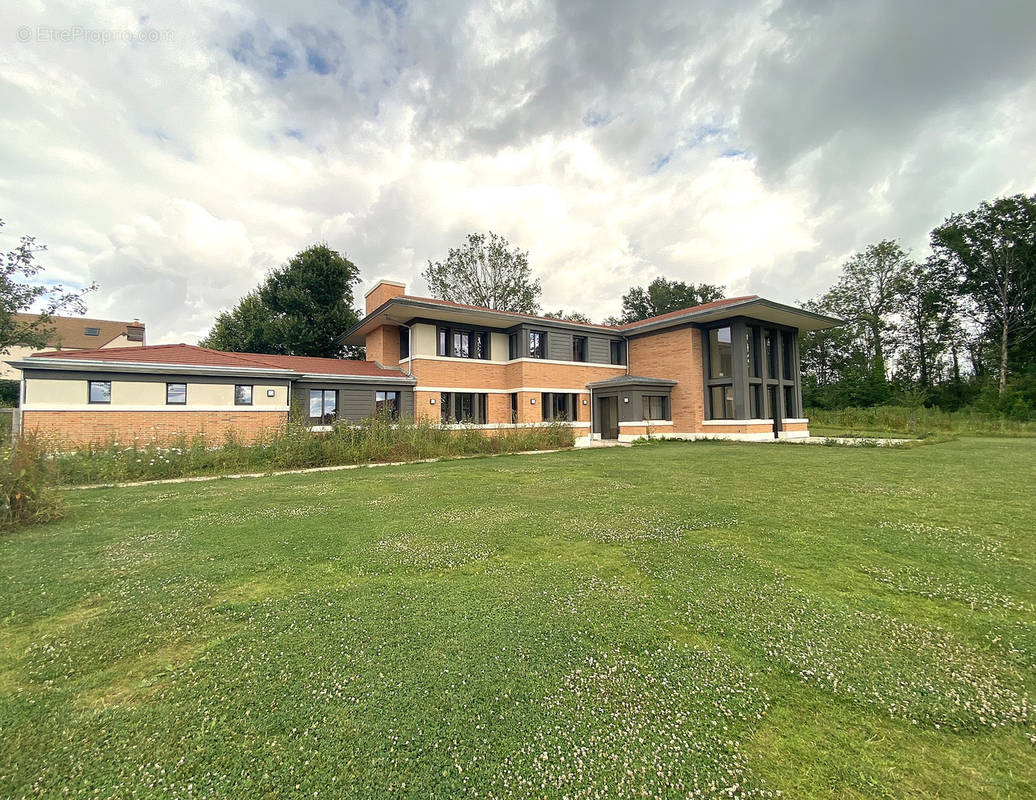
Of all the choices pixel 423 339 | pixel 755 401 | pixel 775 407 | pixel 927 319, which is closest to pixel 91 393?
pixel 423 339

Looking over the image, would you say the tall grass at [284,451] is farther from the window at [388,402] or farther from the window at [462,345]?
the window at [462,345]

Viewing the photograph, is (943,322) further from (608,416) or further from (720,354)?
(608,416)

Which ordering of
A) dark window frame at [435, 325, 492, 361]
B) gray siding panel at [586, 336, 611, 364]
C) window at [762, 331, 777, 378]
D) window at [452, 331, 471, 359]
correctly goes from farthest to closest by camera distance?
gray siding panel at [586, 336, 611, 364]
window at [762, 331, 777, 378]
window at [452, 331, 471, 359]
dark window frame at [435, 325, 492, 361]

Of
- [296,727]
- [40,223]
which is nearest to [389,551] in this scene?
[296,727]

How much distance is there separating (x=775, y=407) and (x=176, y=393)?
2653cm

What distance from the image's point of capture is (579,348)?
893 inches

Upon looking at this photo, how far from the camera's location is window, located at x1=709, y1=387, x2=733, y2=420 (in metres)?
20.2

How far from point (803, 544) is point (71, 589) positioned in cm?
688

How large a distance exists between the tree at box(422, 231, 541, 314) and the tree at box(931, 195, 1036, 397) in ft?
108

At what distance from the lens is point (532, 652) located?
2465 mm

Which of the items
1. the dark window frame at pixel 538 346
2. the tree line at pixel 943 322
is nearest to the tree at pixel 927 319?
the tree line at pixel 943 322

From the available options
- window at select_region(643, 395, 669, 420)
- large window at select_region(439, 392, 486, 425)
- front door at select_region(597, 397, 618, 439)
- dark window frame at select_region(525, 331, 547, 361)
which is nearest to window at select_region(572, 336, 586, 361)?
dark window frame at select_region(525, 331, 547, 361)

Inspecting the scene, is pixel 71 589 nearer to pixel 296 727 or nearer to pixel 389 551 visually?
pixel 389 551

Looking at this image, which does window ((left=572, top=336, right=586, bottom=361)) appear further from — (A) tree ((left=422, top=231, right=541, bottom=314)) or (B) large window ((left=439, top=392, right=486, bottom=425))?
(A) tree ((left=422, top=231, right=541, bottom=314))
